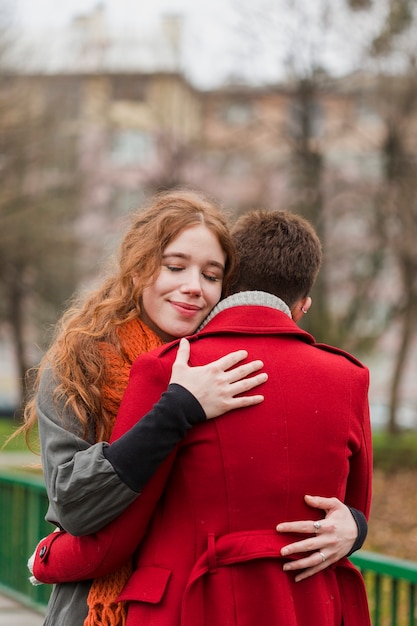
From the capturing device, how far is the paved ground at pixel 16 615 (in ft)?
20.6

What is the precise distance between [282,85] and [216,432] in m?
17.4

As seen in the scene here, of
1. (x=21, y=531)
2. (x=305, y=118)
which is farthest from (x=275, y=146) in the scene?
(x=21, y=531)

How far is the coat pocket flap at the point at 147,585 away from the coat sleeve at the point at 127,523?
6 centimetres

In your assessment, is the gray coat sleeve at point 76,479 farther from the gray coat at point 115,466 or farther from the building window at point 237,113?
the building window at point 237,113

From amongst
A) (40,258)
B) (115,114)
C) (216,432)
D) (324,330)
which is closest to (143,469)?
(216,432)

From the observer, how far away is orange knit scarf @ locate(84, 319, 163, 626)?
8.02 ft

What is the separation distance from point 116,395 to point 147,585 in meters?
0.53

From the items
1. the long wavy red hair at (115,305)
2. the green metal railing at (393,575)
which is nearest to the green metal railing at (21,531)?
the green metal railing at (393,575)

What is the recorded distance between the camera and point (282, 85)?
18828mm

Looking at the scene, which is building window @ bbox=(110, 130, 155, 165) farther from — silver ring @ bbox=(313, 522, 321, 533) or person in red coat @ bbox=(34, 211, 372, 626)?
silver ring @ bbox=(313, 522, 321, 533)

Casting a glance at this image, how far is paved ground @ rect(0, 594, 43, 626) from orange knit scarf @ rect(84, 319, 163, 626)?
411cm

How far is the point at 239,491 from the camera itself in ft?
7.48

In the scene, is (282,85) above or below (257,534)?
above

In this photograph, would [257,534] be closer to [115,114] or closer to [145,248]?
[145,248]
